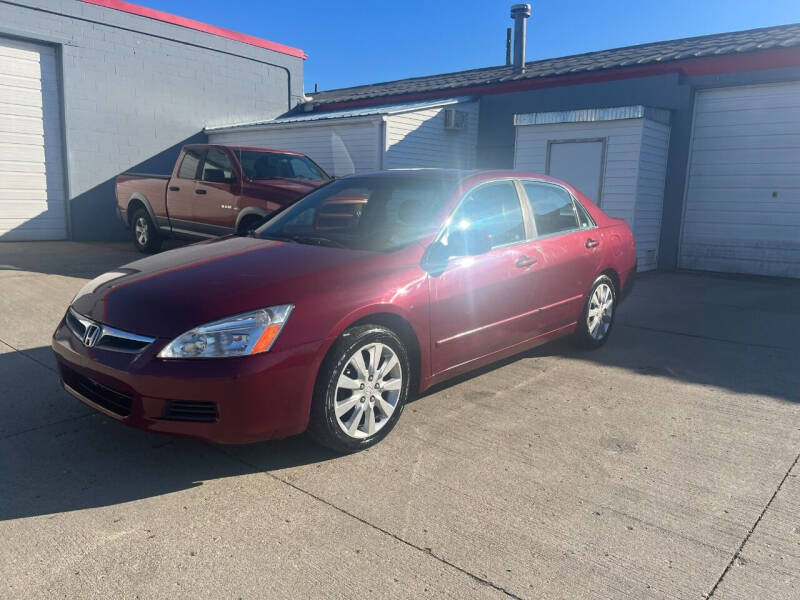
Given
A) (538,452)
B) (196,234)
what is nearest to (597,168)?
(196,234)

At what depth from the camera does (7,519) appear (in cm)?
275

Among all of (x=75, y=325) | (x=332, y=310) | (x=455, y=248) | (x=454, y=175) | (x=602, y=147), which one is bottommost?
(x=75, y=325)

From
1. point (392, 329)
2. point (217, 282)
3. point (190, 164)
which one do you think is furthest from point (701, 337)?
point (190, 164)

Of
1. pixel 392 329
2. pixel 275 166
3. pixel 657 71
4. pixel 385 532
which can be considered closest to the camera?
pixel 385 532

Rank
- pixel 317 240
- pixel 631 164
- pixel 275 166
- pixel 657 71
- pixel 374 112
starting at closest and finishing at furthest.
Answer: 1. pixel 317 240
2. pixel 275 166
3. pixel 631 164
4. pixel 657 71
5. pixel 374 112

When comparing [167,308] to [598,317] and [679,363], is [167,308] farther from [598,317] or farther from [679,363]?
[679,363]

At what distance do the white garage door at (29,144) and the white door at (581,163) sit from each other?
9687 millimetres

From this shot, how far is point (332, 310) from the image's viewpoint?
128 inches

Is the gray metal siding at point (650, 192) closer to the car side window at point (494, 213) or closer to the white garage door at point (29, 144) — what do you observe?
the car side window at point (494, 213)

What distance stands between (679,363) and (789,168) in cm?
707

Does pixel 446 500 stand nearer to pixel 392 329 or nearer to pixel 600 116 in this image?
pixel 392 329

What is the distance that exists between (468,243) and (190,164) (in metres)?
7.15

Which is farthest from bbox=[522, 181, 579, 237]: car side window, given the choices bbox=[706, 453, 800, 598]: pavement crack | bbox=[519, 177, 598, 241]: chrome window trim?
bbox=[706, 453, 800, 598]: pavement crack

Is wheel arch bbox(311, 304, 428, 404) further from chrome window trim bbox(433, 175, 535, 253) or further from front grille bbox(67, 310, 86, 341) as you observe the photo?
front grille bbox(67, 310, 86, 341)
